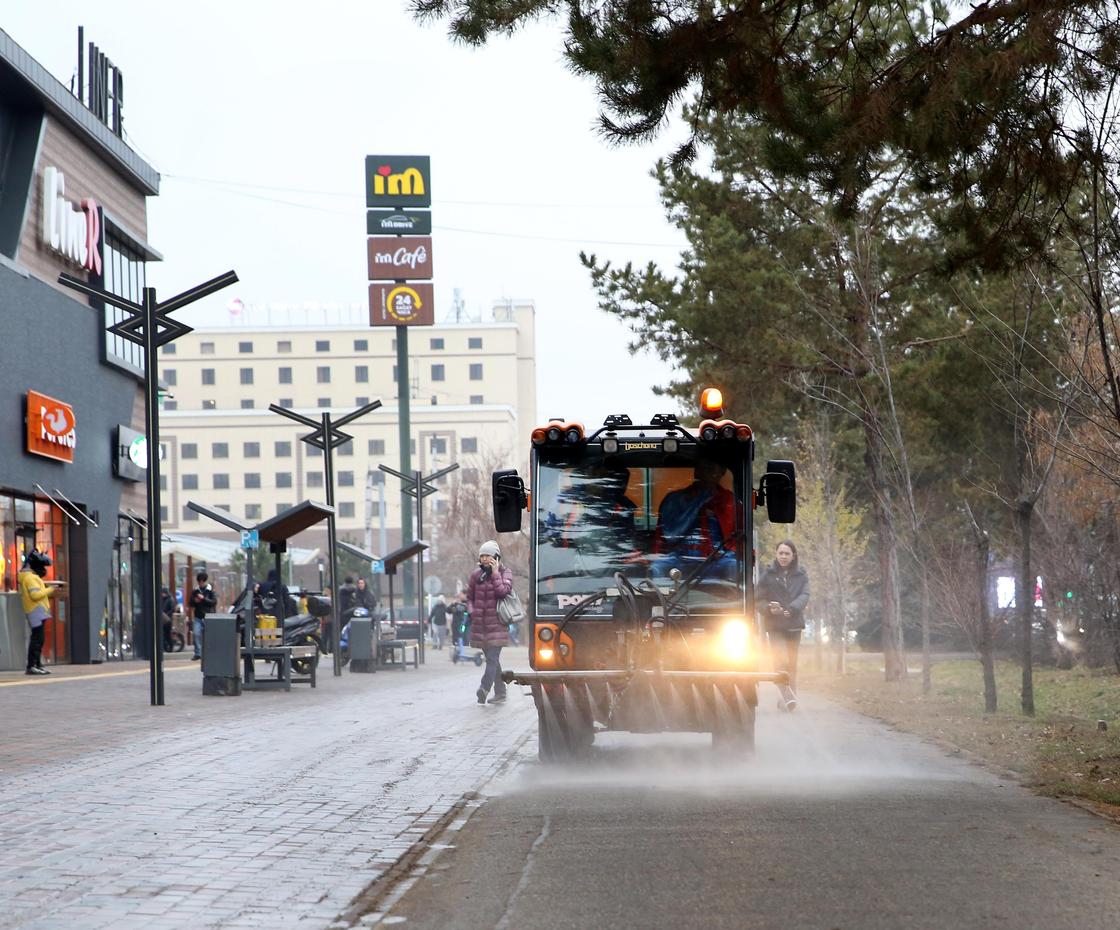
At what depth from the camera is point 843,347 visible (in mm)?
25734

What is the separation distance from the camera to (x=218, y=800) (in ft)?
34.0

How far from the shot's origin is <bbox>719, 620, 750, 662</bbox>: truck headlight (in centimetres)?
1246

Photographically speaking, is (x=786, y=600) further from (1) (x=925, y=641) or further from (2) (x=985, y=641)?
(1) (x=925, y=641)

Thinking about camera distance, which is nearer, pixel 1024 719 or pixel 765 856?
pixel 765 856

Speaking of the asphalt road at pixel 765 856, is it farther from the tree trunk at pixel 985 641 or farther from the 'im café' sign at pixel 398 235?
the 'im café' sign at pixel 398 235

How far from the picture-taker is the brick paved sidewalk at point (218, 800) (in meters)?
6.98

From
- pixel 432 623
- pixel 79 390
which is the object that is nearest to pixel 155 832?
pixel 79 390

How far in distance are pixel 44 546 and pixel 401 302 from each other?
34.1 meters

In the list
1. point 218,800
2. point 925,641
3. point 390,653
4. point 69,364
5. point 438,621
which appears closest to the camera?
point 218,800

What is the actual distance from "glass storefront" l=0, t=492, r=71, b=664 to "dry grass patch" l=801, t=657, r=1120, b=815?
1446 centimetres

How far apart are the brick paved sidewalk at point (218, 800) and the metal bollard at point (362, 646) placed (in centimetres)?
1035

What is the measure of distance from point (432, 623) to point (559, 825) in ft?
167

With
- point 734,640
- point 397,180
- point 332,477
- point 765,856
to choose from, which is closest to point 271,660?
point 332,477

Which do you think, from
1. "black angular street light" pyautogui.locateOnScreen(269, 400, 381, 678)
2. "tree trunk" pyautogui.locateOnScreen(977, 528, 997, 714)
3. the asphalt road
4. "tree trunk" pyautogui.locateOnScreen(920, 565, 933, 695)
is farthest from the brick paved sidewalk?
"black angular street light" pyautogui.locateOnScreen(269, 400, 381, 678)
